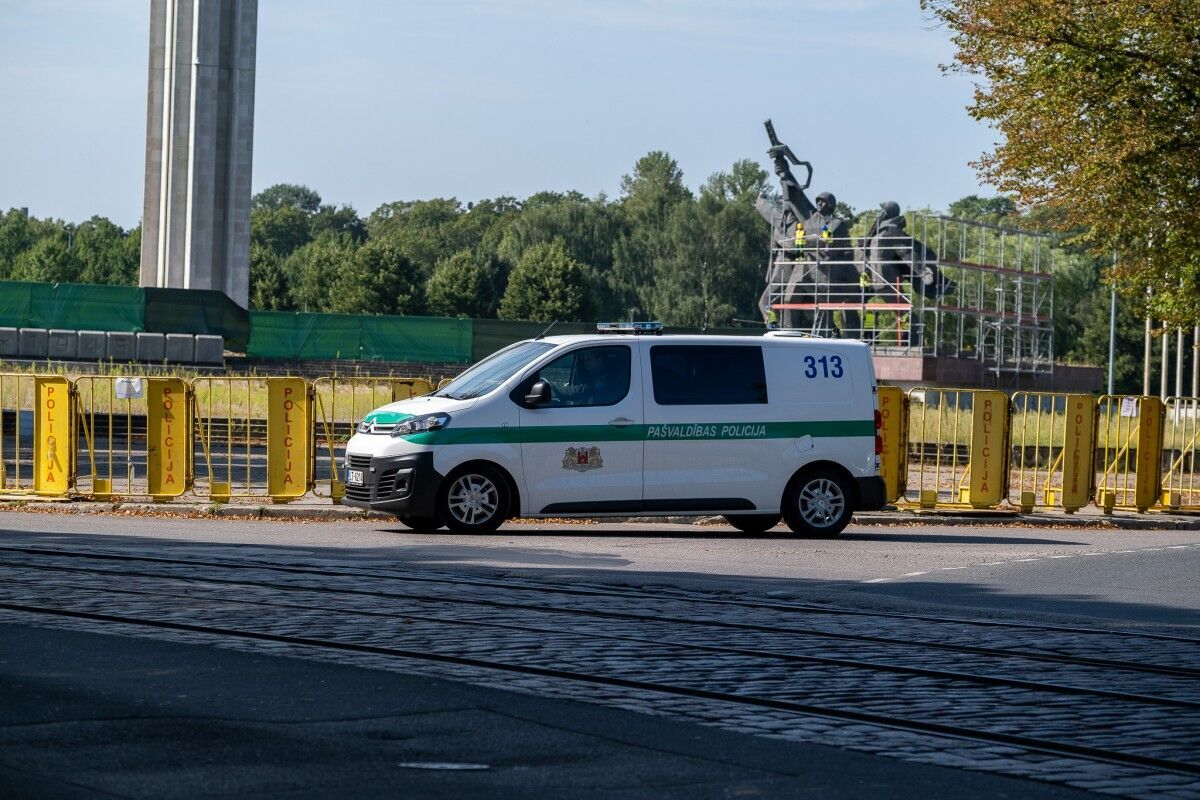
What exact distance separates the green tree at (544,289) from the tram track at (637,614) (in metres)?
87.9

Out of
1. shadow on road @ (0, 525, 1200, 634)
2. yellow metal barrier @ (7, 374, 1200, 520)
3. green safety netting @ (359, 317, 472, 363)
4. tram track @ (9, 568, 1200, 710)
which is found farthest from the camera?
green safety netting @ (359, 317, 472, 363)

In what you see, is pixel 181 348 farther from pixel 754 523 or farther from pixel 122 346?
pixel 754 523

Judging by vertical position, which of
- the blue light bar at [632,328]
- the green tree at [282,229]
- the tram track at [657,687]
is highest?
the green tree at [282,229]

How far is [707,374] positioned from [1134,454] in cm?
979

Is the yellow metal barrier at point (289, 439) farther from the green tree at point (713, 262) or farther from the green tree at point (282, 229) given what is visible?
the green tree at point (282, 229)

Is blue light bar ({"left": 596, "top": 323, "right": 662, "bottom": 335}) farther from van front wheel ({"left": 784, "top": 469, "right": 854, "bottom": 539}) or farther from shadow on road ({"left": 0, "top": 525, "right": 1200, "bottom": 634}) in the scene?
shadow on road ({"left": 0, "top": 525, "right": 1200, "bottom": 634})

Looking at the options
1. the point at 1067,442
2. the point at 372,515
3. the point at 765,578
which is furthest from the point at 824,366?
the point at 1067,442

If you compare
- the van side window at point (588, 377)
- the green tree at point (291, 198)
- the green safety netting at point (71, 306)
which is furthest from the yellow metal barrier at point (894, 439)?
the green tree at point (291, 198)

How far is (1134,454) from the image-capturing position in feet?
80.2

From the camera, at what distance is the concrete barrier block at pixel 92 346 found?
153 feet

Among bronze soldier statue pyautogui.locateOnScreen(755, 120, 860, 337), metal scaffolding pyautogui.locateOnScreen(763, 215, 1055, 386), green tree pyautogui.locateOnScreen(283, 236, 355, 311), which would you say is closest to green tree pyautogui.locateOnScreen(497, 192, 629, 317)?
green tree pyautogui.locateOnScreen(283, 236, 355, 311)

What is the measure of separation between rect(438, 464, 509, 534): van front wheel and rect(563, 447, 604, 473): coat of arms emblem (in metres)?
0.63

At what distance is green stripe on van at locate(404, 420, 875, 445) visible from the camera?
1623 centimetres

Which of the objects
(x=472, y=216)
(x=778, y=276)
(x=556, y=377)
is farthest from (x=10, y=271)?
(x=556, y=377)
